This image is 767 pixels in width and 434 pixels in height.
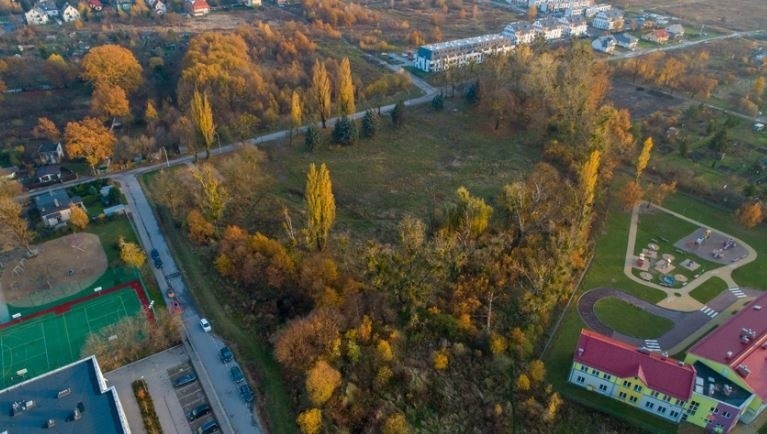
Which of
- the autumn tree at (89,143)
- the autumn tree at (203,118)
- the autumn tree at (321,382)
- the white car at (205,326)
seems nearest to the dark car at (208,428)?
the autumn tree at (321,382)

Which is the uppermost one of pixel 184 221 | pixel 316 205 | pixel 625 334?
pixel 316 205

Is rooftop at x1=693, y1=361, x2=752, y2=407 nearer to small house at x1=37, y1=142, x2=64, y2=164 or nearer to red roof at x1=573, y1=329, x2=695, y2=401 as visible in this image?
red roof at x1=573, y1=329, x2=695, y2=401

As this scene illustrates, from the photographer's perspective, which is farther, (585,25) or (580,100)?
(585,25)

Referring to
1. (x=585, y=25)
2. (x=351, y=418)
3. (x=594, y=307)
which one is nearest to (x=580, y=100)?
(x=594, y=307)

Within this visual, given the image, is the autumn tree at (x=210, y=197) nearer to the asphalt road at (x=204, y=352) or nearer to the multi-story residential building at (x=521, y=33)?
the asphalt road at (x=204, y=352)

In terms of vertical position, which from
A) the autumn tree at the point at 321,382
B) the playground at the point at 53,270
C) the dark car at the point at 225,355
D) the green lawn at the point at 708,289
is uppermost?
the autumn tree at the point at 321,382

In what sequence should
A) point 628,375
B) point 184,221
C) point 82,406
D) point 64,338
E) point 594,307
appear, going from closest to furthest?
point 82,406 < point 628,375 < point 64,338 < point 594,307 < point 184,221

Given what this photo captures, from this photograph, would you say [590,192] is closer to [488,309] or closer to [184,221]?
[488,309]

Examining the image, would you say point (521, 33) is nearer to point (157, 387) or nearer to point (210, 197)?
point (210, 197)
